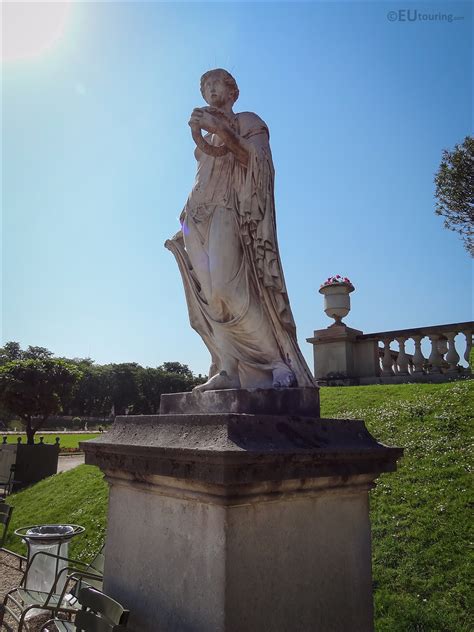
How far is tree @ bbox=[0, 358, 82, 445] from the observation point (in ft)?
57.0

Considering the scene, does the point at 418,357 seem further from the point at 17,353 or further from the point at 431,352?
the point at 17,353

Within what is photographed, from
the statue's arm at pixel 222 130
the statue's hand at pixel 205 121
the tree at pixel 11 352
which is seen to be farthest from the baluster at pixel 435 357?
the tree at pixel 11 352

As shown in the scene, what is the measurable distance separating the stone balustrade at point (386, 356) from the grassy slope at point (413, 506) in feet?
4.89

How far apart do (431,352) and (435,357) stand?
15cm

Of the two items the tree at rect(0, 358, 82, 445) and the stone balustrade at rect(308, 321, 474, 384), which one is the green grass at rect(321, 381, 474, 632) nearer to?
the stone balustrade at rect(308, 321, 474, 384)

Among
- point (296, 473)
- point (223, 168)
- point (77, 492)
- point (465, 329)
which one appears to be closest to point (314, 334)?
point (465, 329)

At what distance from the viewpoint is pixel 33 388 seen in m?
17.7

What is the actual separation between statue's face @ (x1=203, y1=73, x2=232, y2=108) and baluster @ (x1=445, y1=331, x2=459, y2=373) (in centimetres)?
918

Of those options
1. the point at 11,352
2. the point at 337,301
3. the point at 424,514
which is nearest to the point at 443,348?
the point at 337,301

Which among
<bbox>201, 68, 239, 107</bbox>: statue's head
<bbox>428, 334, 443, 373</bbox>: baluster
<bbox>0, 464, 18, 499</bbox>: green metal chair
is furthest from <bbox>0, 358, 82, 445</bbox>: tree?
<bbox>201, 68, 239, 107</bbox>: statue's head

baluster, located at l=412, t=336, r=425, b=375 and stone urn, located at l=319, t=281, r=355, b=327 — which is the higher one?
stone urn, located at l=319, t=281, r=355, b=327

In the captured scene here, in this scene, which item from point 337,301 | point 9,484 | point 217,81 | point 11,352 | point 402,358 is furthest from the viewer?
point 11,352

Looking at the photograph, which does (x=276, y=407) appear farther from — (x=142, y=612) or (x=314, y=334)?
(x=314, y=334)

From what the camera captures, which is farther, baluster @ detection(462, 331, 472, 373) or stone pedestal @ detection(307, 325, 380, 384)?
stone pedestal @ detection(307, 325, 380, 384)
